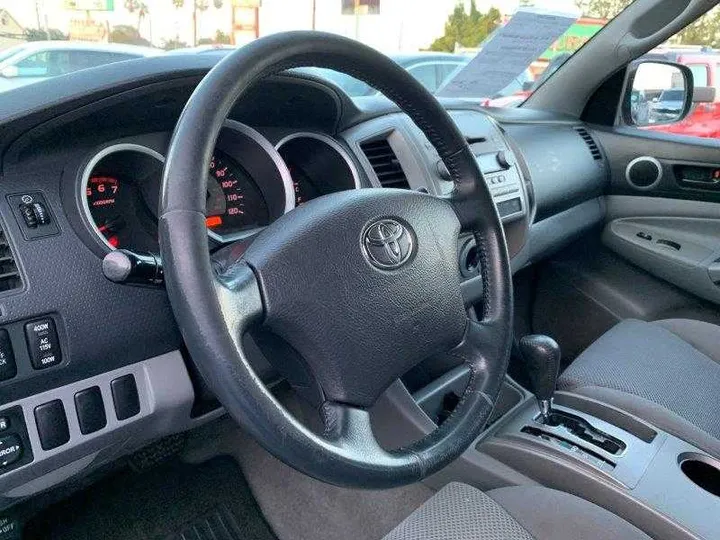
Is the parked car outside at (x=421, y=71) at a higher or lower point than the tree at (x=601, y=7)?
lower

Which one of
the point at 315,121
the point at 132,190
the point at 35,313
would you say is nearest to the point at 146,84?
the point at 132,190

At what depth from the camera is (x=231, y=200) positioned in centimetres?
145

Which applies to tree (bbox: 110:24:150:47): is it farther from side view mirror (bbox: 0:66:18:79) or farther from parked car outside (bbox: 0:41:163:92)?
side view mirror (bbox: 0:66:18:79)

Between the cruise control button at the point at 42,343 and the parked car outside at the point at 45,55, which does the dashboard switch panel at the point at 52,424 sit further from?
the parked car outside at the point at 45,55

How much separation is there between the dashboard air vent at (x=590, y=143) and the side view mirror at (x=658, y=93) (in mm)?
172

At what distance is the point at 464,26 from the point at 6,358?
A: 3.20m

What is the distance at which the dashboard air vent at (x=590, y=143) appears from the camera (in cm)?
247

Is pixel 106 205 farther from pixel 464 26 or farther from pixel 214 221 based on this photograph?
pixel 464 26

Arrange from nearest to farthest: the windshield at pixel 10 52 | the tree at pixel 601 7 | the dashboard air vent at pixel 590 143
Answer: the windshield at pixel 10 52, the tree at pixel 601 7, the dashboard air vent at pixel 590 143

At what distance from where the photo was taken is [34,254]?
3.55ft

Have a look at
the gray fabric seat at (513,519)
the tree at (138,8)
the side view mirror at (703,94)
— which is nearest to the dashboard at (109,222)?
the gray fabric seat at (513,519)

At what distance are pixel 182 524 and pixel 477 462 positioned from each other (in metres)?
0.72

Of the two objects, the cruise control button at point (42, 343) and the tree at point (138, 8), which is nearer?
the cruise control button at point (42, 343)

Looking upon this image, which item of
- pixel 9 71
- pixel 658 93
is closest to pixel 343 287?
pixel 9 71
